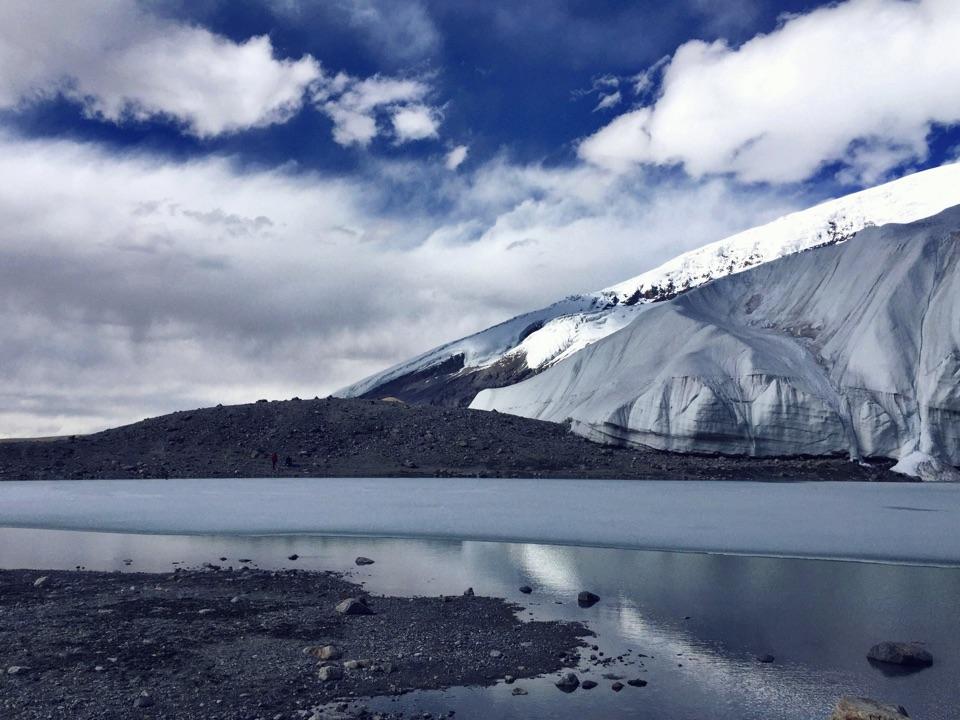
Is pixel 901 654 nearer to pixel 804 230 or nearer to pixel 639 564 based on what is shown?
pixel 639 564

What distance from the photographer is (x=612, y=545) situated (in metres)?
16.4

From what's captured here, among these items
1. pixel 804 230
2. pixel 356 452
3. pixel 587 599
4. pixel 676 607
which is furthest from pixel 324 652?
pixel 804 230

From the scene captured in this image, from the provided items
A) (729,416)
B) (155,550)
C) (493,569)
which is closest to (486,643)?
(493,569)

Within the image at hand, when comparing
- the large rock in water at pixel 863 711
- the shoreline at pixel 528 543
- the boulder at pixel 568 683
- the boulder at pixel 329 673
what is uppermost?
the shoreline at pixel 528 543

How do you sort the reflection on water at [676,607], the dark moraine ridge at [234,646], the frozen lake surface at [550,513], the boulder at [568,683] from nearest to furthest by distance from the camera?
the dark moraine ridge at [234,646]
the reflection on water at [676,607]
the boulder at [568,683]
the frozen lake surface at [550,513]

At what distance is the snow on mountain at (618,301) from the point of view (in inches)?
2982

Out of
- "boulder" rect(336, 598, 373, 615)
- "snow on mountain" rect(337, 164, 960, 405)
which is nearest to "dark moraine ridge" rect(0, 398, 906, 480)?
"boulder" rect(336, 598, 373, 615)

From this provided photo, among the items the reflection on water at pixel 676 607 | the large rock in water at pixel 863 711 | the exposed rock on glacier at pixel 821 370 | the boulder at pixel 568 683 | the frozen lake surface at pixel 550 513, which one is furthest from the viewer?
the exposed rock on glacier at pixel 821 370

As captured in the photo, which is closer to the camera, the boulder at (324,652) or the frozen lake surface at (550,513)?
the boulder at (324,652)

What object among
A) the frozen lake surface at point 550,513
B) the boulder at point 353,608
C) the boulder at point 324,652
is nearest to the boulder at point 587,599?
the boulder at point 353,608

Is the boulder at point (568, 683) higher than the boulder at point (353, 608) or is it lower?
lower

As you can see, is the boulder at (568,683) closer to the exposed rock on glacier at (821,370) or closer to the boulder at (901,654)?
the boulder at (901,654)

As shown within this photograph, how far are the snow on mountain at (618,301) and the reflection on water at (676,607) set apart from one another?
2235 inches

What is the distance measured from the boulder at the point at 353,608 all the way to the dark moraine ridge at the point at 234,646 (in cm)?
12
